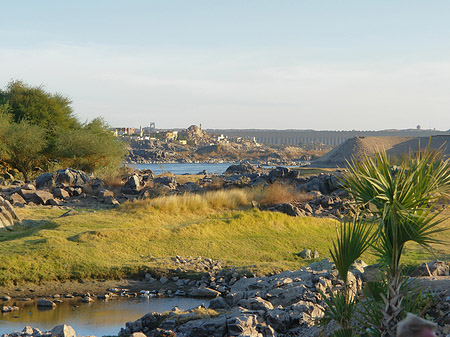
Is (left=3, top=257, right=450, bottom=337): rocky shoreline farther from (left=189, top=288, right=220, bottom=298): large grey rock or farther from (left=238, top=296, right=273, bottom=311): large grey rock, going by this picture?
(left=189, top=288, right=220, bottom=298): large grey rock

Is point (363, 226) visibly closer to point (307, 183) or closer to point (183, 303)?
point (183, 303)

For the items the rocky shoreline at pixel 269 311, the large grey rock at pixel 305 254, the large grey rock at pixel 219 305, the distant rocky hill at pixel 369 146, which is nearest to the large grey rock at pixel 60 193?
the large grey rock at pixel 305 254

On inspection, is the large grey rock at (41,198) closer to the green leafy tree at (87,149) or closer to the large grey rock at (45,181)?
the large grey rock at (45,181)

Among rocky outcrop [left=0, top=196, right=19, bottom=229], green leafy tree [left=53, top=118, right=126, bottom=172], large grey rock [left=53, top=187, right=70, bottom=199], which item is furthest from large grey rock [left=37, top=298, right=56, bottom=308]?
green leafy tree [left=53, top=118, right=126, bottom=172]

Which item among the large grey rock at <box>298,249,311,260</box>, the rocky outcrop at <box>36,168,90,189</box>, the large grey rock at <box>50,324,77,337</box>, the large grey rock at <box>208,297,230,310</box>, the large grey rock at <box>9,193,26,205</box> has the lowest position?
the large grey rock at <box>298,249,311,260</box>

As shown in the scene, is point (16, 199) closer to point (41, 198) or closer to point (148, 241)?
point (41, 198)

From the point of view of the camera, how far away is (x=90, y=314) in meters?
12.3

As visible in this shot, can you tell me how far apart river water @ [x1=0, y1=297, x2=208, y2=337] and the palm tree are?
680 cm

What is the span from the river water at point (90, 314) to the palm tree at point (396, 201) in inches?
268

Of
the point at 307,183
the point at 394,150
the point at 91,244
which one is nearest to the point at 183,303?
the point at 91,244

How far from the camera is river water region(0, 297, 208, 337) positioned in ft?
36.7

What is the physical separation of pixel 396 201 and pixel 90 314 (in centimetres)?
875

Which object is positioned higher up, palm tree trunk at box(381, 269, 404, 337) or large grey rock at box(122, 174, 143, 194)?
palm tree trunk at box(381, 269, 404, 337)

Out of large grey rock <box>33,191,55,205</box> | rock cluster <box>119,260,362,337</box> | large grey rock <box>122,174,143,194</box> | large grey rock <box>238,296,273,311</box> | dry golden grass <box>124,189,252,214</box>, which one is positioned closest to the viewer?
rock cluster <box>119,260,362,337</box>
